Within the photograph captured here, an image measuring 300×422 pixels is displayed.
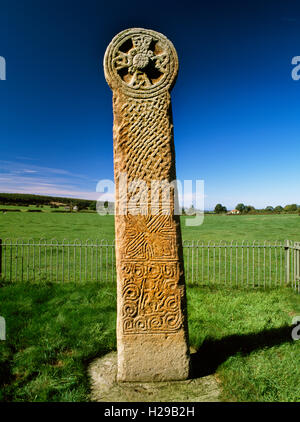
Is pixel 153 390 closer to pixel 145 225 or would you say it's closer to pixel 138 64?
pixel 145 225

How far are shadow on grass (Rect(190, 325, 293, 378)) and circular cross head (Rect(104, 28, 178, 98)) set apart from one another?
3160mm

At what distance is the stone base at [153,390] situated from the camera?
104 inches

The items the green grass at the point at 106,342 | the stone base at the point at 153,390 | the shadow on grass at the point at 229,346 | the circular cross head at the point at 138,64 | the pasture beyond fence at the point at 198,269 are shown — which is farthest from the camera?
the pasture beyond fence at the point at 198,269

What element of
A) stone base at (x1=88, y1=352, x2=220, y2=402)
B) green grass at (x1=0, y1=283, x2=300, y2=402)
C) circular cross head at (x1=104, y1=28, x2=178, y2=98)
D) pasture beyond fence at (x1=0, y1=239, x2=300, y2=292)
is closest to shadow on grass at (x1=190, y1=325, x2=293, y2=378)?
green grass at (x1=0, y1=283, x2=300, y2=402)

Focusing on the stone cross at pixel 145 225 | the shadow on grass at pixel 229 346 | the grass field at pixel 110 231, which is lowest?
the shadow on grass at pixel 229 346

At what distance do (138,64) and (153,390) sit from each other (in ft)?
11.1

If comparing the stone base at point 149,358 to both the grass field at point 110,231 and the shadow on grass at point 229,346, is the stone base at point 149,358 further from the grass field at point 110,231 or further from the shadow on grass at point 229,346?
the grass field at point 110,231

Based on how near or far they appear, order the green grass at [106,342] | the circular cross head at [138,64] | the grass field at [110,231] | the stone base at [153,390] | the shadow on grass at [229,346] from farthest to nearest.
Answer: the grass field at [110,231] < the shadow on grass at [229,346] < the circular cross head at [138,64] < the green grass at [106,342] < the stone base at [153,390]

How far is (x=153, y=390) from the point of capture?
2.75m

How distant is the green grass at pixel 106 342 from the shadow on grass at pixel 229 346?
1 cm

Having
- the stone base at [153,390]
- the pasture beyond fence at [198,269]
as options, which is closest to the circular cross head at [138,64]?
the stone base at [153,390]

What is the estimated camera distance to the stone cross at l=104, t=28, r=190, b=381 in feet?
9.45

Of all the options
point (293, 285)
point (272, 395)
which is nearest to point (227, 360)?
point (272, 395)

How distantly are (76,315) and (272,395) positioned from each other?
316 centimetres
